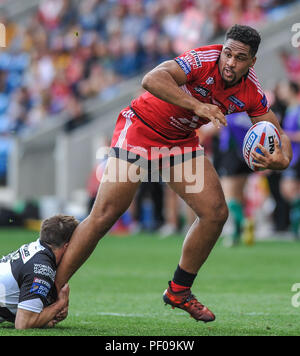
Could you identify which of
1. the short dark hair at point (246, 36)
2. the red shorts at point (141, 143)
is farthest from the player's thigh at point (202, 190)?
the short dark hair at point (246, 36)

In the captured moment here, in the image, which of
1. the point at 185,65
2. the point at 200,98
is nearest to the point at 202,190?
the point at 200,98

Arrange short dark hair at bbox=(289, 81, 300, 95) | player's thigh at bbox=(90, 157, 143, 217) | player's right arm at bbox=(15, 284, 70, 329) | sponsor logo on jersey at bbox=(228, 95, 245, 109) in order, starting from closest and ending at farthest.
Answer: player's right arm at bbox=(15, 284, 70, 329), player's thigh at bbox=(90, 157, 143, 217), sponsor logo on jersey at bbox=(228, 95, 245, 109), short dark hair at bbox=(289, 81, 300, 95)

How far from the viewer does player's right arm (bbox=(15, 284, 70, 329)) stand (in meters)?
5.14

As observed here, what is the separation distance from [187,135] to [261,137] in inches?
21.9

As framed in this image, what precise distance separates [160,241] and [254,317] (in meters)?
7.37

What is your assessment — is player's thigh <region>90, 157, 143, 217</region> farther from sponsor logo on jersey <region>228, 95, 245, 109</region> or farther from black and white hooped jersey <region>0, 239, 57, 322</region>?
sponsor logo on jersey <region>228, 95, 245, 109</region>

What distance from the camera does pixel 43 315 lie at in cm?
522

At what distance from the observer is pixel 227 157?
1225 cm

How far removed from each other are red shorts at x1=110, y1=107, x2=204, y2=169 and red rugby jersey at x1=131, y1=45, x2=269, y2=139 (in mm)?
42

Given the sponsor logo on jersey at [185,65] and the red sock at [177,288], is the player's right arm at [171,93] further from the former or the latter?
the red sock at [177,288]

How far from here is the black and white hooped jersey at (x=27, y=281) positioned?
5172mm

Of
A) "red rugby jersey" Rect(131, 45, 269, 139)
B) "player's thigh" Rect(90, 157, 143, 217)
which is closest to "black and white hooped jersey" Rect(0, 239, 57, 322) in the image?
"player's thigh" Rect(90, 157, 143, 217)
